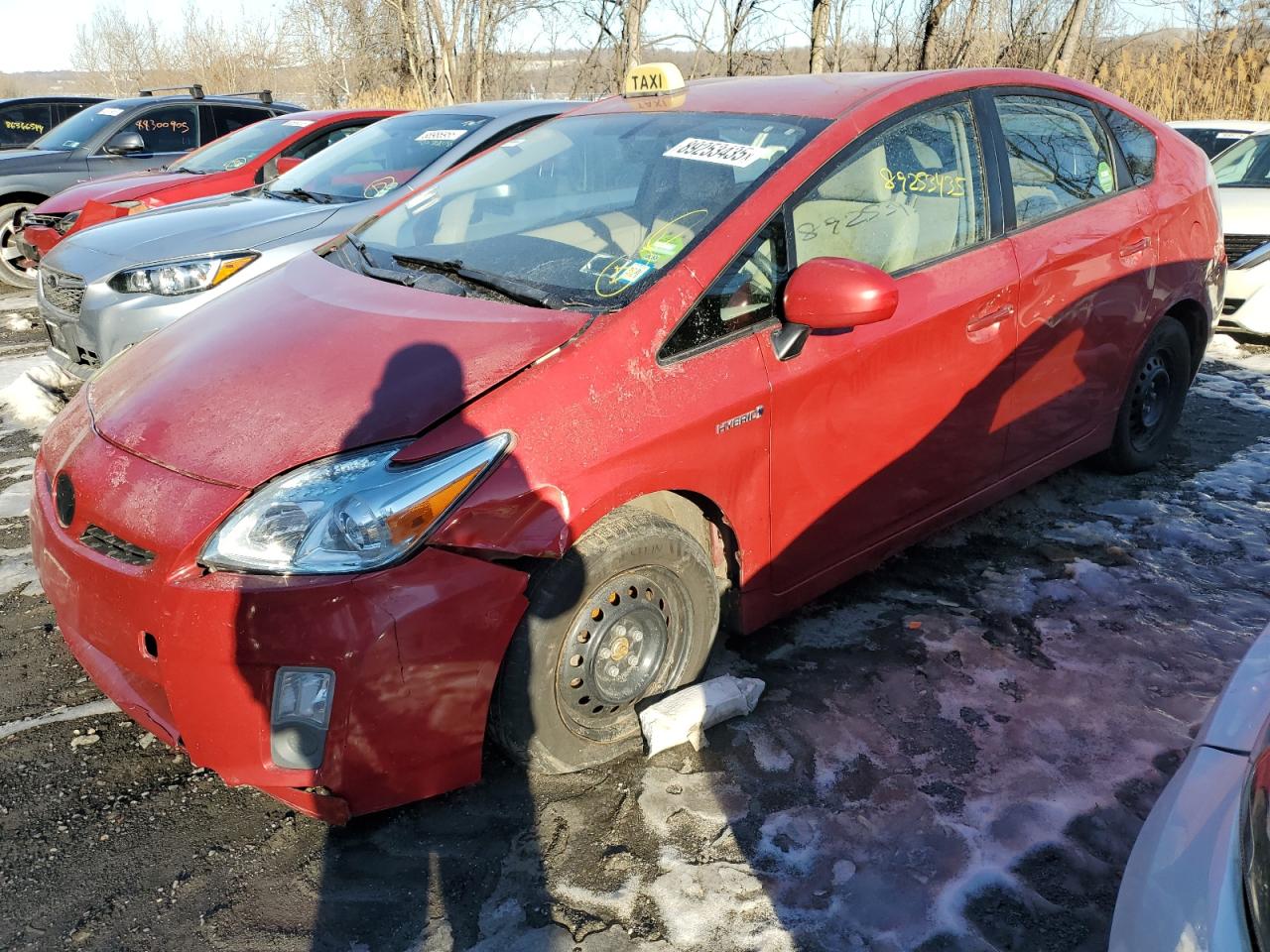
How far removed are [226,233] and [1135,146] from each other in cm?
449

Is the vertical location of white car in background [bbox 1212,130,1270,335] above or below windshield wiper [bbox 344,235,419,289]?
below

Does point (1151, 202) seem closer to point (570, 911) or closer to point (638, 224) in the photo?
point (638, 224)

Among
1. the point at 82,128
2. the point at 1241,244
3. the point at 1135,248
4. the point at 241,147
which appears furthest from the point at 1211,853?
the point at 82,128

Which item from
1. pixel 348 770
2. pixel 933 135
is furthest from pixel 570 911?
pixel 933 135

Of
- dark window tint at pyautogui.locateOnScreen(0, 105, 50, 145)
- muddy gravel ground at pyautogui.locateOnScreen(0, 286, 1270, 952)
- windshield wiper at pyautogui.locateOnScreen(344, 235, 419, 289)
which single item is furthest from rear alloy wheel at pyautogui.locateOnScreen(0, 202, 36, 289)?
windshield wiper at pyautogui.locateOnScreen(344, 235, 419, 289)

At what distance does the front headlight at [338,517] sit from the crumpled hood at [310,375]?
7cm

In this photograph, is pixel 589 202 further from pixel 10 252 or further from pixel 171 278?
pixel 10 252

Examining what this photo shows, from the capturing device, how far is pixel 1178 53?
17.0 meters

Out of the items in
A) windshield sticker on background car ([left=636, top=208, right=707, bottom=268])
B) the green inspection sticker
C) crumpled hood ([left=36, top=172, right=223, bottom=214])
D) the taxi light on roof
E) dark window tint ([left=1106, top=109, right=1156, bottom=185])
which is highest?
the taxi light on roof

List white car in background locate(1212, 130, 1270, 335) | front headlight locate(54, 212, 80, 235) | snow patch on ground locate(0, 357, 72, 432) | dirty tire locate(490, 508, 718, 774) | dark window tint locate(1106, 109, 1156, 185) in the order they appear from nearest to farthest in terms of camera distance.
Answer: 1. dirty tire locate(490, 508, 718, 774)
2. dark window tint locate(1106, 109, 1156, 185)
3. snow patch on ground locate(0, 357, 72, 432)
4. white car in background locate(1212, 130, 1270, 335)
5. front headlight locate(54, 212, 80, 235)

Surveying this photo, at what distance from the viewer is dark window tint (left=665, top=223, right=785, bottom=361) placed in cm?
272

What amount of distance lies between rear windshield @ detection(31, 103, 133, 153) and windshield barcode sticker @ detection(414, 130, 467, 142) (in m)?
5.69

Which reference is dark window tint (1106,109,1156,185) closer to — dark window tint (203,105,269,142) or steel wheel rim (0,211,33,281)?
dark window tint (203,105,269,142)

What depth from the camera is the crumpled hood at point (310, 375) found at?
242cm
